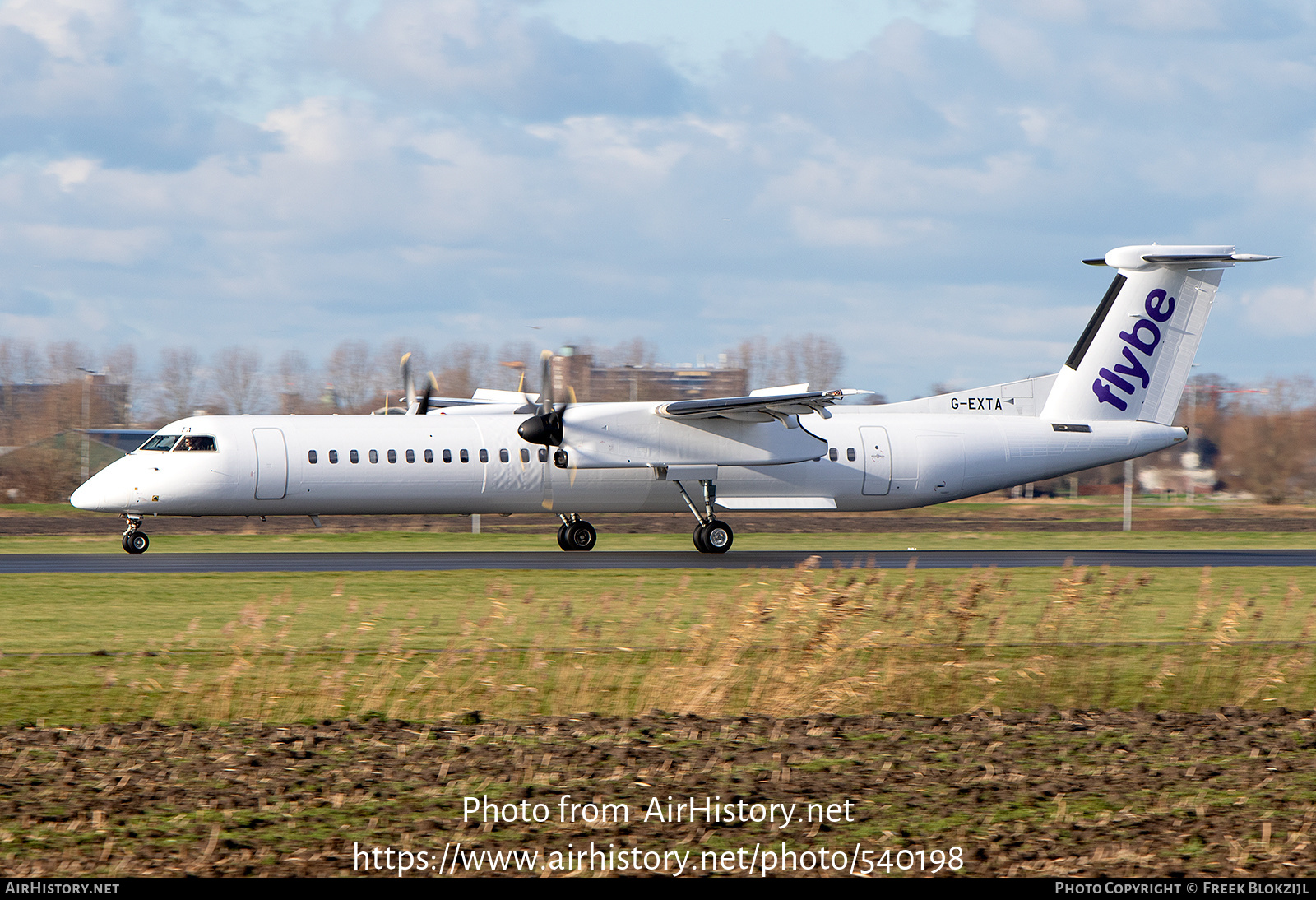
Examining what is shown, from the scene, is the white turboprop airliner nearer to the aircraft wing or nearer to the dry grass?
the aircraft wing

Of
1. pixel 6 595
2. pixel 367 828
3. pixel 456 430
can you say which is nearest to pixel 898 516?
pixel 456 430

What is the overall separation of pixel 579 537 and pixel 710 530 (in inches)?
133

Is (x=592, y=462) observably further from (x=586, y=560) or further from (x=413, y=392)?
(x=413, y=392)

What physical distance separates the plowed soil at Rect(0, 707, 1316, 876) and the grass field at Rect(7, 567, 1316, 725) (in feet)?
2.65

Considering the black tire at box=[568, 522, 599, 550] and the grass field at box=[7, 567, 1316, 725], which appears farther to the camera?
the black tire at box=[568, 522, 599, 550]

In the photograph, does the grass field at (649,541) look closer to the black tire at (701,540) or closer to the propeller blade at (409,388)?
the black tire at (701,540)

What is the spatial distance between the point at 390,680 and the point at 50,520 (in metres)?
37.4

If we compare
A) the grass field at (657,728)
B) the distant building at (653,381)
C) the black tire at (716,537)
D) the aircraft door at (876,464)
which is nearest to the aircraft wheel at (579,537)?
the black tire at (716,537)

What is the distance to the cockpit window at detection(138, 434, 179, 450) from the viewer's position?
91.8ft

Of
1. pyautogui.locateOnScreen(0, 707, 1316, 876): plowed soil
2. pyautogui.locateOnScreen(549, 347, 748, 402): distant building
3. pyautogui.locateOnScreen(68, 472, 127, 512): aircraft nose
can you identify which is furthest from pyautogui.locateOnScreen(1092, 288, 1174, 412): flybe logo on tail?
pyautogui.locateOnScreen(549, 347, 748, 402): distant building

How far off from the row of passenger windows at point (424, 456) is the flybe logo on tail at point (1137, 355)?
47.5 ft

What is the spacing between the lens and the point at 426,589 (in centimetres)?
2088

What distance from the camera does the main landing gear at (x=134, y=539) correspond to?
28.1m
